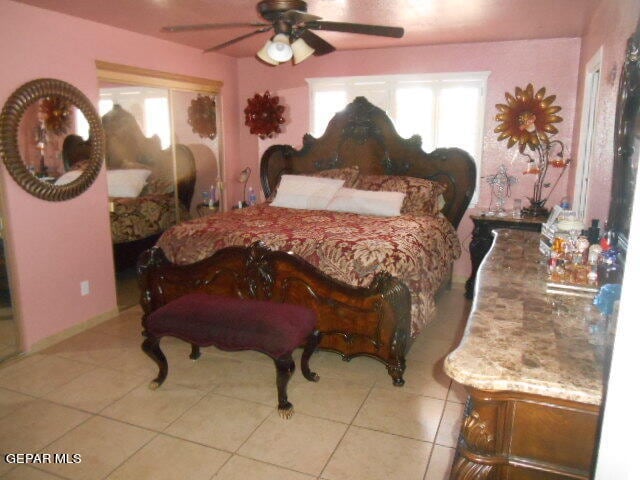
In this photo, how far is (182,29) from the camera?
265 centimetres

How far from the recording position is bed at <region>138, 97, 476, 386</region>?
115 inches

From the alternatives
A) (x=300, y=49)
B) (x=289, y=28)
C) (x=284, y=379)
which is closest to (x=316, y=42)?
(x=300, y=49)

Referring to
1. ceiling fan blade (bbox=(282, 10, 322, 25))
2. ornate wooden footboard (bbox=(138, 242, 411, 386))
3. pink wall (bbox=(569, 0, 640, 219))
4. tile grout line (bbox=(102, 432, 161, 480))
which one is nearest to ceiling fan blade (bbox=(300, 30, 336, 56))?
ceiling fan blade (bbox=(282, 10, 322, 25))

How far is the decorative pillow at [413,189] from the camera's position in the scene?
427 centimetres

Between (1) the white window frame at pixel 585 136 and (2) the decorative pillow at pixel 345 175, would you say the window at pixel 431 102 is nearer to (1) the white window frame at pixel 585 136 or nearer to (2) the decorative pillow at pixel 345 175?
(2) the decorative pillow at pixel 345 175

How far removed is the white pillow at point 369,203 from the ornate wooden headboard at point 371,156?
595 millimetres

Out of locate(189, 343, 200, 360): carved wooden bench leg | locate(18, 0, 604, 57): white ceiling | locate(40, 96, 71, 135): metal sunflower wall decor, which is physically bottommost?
locate(189, 343, 200, 360): carved wooden bench leg

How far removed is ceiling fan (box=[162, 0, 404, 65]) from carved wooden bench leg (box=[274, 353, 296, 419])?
5.49 ft

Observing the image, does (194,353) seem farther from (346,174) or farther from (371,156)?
(371,156)

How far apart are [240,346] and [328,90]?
3441 mm

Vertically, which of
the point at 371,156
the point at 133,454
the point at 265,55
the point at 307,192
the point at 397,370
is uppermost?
the point at 265,55

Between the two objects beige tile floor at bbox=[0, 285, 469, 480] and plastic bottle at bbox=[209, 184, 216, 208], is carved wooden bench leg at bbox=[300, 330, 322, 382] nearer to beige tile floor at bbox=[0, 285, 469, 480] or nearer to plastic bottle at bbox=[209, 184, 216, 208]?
beige tile floor at bbox=[0, 285, 469, 480]

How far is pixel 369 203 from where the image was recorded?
4.13 m

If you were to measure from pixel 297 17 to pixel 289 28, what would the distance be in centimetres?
11
